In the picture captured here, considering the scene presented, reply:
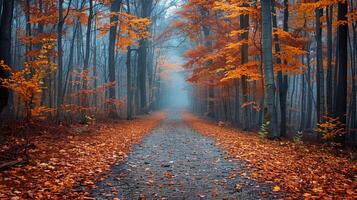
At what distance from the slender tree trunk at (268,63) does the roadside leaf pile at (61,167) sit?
6048 millimetres

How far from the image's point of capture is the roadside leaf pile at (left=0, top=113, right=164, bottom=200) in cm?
588

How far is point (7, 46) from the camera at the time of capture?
11.0 metres

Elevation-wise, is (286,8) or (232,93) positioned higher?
(286,8)

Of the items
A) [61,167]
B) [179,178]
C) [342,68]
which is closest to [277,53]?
[342,68]

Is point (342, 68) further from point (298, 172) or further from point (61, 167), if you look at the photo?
point (61, 167)

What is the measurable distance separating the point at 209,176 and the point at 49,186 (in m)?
3.51

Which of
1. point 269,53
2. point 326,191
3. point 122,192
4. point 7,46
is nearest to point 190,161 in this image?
point 122,192

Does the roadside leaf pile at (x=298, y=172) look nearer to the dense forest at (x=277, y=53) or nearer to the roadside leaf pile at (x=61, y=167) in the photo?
the dense forest at (x=277, y=53)

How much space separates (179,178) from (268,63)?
7.80 metres

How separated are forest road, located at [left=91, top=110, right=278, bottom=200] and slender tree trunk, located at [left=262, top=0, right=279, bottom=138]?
4.12 m

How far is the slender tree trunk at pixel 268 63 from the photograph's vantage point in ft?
42.9

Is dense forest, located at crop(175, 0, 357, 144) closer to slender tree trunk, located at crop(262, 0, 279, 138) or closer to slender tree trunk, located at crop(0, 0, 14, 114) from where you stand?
slender tree trunk, located at crop(262, 0, 279, 138)

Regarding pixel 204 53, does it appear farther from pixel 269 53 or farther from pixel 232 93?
pixel 269 53

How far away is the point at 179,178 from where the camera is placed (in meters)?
7.32
